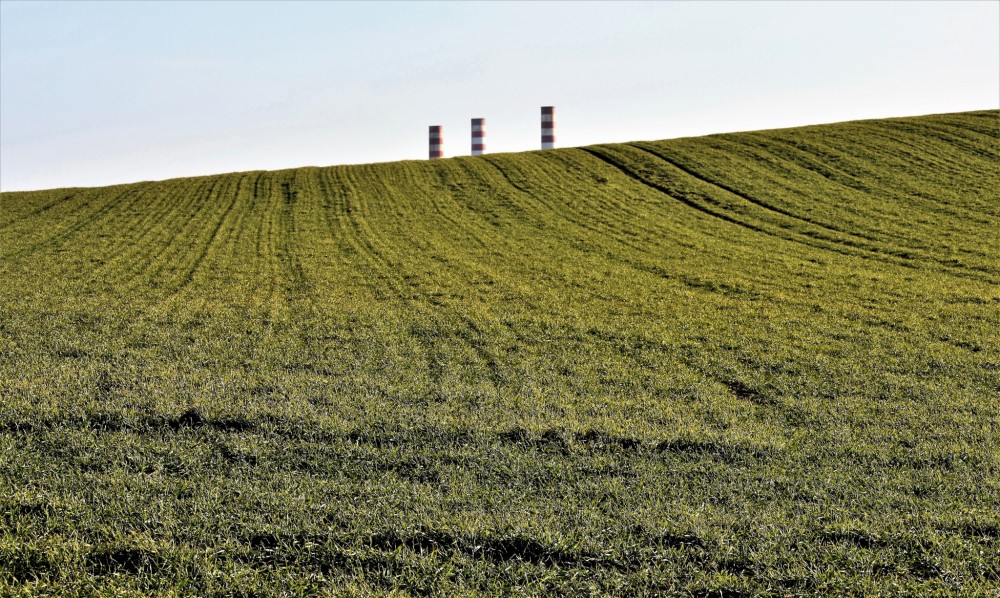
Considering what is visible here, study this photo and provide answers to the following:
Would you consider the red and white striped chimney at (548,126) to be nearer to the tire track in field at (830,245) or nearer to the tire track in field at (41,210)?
the tire track in field at (830,245)

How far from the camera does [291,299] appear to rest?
61.6 feet

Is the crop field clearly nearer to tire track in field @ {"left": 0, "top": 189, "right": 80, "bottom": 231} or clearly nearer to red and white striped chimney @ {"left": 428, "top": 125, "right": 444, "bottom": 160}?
tire track in field @ {"left": 0, "top": 189, "right": 80, "bottom": 231}

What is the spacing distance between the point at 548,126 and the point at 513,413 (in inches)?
2179

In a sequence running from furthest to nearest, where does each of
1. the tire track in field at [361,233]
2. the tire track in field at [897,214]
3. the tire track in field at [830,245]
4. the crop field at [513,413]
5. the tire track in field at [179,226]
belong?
1. the tire track in field at [897,214]
2. the tire track in field at [179,226]
3. the tire track in field at [830,245]
4. the tire track in field at [361,233]
5. the crop field at [513,413]

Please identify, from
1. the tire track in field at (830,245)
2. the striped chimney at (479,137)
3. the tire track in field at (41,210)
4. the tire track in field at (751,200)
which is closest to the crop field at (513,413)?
the tire track in field at (830,245)

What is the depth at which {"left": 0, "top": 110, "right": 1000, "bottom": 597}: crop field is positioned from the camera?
6.41 meters

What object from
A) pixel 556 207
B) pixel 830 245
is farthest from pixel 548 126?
pixel 830 245

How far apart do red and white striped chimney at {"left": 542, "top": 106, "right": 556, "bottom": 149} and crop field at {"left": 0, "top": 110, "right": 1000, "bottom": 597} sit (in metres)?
36.5

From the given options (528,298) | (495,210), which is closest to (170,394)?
(528,298)

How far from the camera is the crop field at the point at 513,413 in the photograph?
21.0 ft

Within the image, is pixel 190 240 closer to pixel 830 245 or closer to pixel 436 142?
pixel 830 245

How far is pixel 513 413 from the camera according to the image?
33.2 ft

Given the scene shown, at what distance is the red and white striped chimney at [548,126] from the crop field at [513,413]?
36528 mm

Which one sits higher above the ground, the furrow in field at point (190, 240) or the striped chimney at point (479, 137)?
the striped chimney at point (479, 137)
